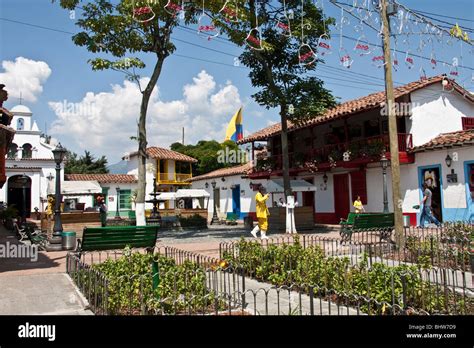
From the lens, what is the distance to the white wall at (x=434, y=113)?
58.9 feet

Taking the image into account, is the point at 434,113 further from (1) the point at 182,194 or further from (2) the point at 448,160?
(1) the point at 182,194

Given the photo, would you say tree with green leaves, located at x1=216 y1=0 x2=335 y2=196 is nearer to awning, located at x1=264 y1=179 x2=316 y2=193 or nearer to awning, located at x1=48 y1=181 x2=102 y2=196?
awning, located at x1=264 y1=179 x2=316 y2=193

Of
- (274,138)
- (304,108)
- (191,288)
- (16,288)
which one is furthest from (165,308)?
(274,138)

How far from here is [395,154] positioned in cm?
968

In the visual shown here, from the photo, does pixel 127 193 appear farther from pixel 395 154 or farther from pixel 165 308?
pixel 165 308

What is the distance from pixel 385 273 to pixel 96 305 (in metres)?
3.37

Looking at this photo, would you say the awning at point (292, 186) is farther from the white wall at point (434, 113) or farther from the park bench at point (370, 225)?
the park bench at point (370, 225)

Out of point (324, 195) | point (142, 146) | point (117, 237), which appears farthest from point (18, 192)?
point (117, 237)

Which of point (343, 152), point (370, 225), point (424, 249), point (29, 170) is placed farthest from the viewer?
point (29, 170)

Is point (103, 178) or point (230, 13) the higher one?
point (230, 13)

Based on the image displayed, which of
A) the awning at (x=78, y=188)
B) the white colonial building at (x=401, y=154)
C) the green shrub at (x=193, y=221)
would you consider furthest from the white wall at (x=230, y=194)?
the awning at (x=78, y=188)

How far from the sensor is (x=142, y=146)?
13.9 metres

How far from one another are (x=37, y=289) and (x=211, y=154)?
37.0 m

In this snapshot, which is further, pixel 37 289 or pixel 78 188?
pixel 78 188
